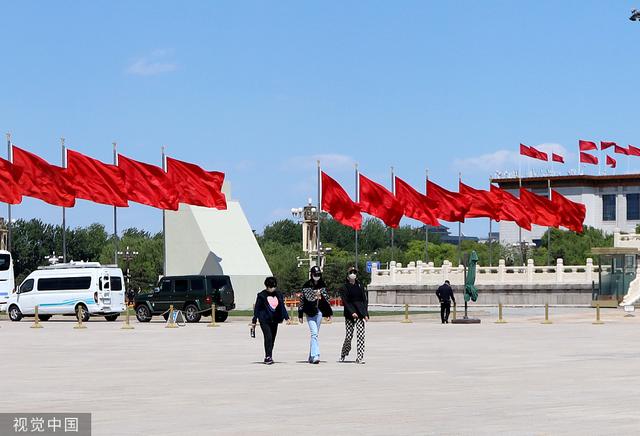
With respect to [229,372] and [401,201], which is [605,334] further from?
[401,201]

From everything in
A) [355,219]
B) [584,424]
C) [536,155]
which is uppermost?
[536,155]

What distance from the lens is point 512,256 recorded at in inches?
5733

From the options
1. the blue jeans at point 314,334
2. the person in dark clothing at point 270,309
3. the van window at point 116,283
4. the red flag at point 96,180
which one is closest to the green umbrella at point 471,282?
the van window at point 116,283

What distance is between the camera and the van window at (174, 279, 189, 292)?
2184 inches

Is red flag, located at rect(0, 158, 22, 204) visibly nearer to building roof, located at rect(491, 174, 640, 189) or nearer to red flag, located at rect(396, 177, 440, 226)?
red flag, located at rect(396, 177, 440, 226)

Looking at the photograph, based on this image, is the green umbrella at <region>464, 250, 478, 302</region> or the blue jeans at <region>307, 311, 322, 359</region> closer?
the blue jeans at <region>307, 311, 322, 359</region>

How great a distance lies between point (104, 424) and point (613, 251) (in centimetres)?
5913

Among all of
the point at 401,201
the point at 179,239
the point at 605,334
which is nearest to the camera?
the point at 605,334

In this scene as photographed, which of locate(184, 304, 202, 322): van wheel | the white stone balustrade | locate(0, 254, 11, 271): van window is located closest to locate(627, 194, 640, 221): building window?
the white stone balustrade

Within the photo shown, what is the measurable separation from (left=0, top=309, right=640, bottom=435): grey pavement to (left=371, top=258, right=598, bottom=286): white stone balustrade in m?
47.5

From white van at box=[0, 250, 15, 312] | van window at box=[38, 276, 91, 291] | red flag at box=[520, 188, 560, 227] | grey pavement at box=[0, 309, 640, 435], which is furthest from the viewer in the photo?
red flag at box=[520, 188, 560, 227]

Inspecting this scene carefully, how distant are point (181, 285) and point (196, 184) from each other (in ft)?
30.0

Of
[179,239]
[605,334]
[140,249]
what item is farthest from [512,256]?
[605,334]

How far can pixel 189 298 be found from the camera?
55156 mm
